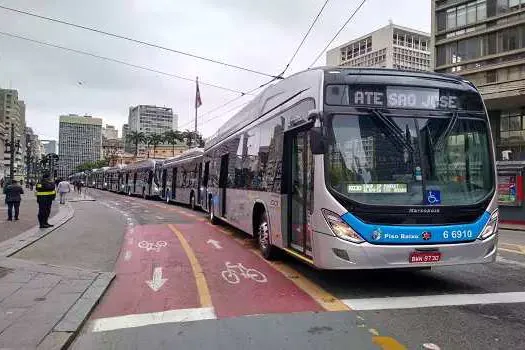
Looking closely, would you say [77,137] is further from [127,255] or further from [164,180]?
[127,255]

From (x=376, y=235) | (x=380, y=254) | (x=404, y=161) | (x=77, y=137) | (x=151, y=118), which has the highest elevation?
(x=151, y=118)

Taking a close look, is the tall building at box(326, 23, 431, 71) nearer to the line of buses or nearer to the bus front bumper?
the line of buses

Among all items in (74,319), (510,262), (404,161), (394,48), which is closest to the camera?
(74,319)

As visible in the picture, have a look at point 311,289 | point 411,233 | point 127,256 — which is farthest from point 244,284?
point 127,256

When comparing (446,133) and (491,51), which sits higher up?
(491,51)

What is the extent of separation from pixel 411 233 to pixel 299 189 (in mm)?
2061

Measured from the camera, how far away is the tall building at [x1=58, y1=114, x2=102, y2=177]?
99.9 m

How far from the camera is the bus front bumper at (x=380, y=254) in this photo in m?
7.29

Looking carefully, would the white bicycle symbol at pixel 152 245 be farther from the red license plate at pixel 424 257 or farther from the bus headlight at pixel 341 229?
the red license plate at pixel 424 257

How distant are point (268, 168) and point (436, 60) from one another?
63252mm

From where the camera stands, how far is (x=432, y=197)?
7547mm

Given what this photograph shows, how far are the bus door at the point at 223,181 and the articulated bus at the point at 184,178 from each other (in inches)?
296

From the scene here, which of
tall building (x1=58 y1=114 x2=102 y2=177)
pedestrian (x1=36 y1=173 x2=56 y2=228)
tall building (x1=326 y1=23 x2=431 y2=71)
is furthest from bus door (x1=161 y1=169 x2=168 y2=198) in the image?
tall building (x1=58 y1=114 x2=102 y2=177)

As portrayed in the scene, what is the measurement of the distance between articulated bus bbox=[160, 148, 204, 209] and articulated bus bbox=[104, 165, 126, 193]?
20.9 meters
